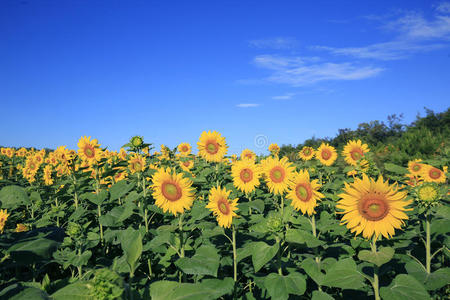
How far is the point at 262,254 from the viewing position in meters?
2.77

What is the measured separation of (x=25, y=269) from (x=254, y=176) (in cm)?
419

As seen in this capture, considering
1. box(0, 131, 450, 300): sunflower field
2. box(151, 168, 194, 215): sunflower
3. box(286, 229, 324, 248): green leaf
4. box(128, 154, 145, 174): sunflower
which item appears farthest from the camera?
box(128, 154, 145, 174): sunflower

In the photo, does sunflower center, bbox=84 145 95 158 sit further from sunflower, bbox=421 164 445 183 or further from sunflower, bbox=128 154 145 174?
Answer: sunflower, bbox=421 164 445 183

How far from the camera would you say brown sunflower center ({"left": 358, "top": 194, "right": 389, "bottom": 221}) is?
3008 millimetres

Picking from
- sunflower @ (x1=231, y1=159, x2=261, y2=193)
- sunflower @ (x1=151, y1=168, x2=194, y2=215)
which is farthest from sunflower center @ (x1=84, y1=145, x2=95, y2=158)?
sunflower @ (x1=231, y1=159, x2=261, y2=193)

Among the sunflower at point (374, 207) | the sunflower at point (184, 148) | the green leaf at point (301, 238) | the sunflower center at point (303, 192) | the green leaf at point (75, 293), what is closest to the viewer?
the green leaf at point (75, 293)

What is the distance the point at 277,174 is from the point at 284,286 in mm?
2640

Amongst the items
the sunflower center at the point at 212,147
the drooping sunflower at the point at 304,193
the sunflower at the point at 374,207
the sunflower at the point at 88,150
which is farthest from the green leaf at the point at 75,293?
the sunflower center at the point at 212,147

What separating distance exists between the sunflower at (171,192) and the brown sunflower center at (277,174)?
1669 millimetres

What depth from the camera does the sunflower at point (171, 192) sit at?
13.5 ft

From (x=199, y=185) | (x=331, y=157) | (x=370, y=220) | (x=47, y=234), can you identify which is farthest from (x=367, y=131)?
(x=47, y=234)

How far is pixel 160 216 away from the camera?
576 centimetres

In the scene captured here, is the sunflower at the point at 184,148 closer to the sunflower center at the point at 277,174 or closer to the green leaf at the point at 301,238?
the sunflower center at the point at 277,174

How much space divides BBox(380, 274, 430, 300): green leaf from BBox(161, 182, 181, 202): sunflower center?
2611 millimetres
